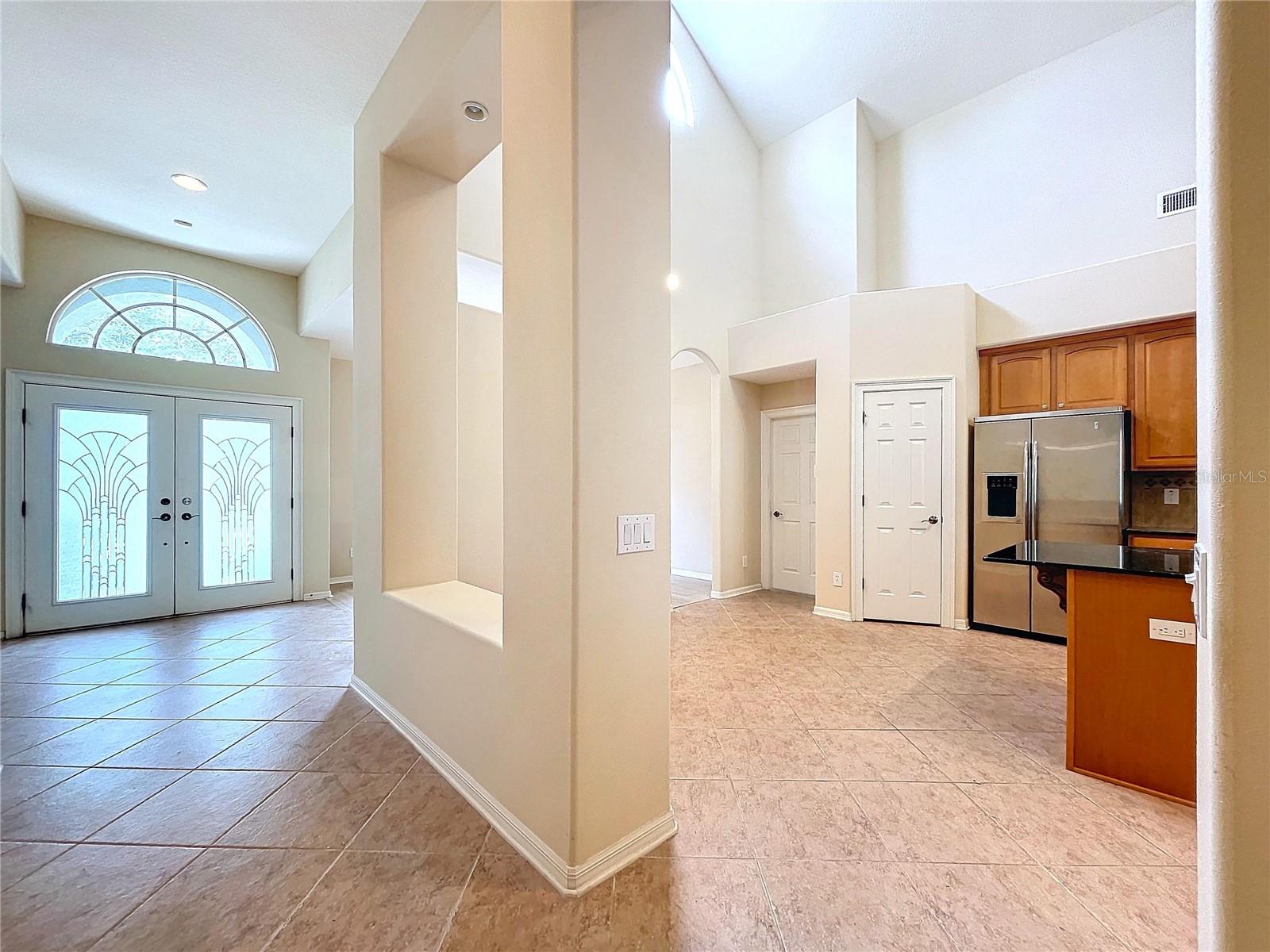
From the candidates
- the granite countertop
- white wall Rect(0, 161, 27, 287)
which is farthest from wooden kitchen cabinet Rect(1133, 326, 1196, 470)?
white wall Rect(0, 161, 27, 287)

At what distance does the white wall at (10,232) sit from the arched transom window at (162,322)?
15.3 inches

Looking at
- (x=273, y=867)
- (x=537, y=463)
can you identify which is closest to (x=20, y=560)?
(x=273, y=867)

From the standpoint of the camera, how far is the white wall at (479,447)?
4145 millimetres

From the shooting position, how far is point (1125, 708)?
6.70ft

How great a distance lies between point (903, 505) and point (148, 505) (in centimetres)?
650

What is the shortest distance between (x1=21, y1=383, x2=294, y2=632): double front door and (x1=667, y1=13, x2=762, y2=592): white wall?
4.33 m

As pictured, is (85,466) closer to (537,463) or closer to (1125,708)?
(537,463)

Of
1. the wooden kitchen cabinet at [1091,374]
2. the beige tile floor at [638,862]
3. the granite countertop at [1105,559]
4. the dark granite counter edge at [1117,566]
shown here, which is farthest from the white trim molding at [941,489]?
the dark granite counter edge at [1117,566]

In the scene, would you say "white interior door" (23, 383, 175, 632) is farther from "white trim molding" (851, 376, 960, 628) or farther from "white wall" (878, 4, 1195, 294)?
"white wall" (878, 4, 1195, 294)

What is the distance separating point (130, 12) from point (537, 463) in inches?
113

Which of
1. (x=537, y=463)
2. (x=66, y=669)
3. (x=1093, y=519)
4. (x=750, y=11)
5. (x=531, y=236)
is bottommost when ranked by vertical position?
(x=66, y=669)

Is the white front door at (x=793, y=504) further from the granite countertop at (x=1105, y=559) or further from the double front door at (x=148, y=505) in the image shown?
the double front door at (x=148, y=505)

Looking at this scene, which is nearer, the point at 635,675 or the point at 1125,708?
the point at 635,675

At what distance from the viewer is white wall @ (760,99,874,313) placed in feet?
17.8
